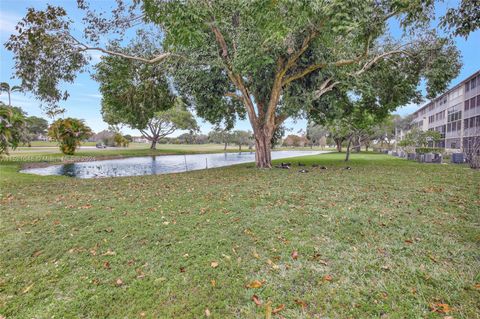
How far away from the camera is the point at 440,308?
2.60m

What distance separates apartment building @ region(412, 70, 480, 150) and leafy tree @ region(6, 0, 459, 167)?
66.2ft

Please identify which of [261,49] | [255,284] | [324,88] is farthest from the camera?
[324,88]

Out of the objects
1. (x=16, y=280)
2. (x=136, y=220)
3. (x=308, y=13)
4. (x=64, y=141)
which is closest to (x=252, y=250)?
(x=136, y=220)

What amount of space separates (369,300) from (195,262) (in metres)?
2.22

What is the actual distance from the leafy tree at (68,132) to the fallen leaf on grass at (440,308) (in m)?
32.7

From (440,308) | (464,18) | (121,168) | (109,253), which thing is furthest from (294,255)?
(121,168)

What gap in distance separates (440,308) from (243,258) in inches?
90.0

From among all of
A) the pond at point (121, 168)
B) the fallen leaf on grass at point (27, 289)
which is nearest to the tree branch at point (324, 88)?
the pond at point (121, 168)

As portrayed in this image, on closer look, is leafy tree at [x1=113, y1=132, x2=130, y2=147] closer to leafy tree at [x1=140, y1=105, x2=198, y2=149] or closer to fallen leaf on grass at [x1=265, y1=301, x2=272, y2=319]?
leafy tree at [x1=140, y1=105, x2=198, y2=149]

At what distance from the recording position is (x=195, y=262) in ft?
11.9

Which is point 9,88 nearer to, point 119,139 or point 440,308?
point 440,308

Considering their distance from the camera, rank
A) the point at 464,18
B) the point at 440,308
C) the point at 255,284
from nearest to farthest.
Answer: the point at 440,308 < the point at 255,284 < the point at 464,18

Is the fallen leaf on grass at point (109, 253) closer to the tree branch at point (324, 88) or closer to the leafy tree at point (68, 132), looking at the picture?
the tree branch at point (324, 88)

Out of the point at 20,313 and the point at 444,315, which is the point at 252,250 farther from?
the point at 20,313
